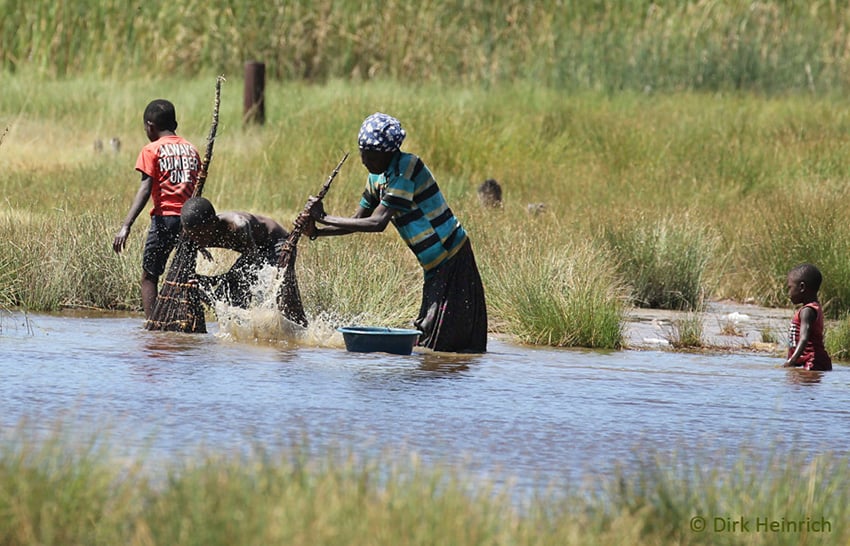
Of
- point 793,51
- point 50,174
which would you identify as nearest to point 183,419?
point 50,174

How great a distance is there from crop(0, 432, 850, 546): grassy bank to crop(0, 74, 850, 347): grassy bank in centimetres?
572

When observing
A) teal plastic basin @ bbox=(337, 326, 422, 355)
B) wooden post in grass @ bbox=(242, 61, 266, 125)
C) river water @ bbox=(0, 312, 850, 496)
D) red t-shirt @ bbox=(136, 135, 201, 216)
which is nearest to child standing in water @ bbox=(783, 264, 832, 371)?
river water @ bbox=(0, 312, 850, 496)

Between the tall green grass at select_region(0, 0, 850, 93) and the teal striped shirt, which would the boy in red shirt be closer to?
the teal striped shirt

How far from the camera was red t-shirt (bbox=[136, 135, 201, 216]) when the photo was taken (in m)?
10.9

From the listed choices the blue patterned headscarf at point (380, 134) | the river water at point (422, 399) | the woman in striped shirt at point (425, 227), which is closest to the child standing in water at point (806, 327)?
the river water at point (422, 399)

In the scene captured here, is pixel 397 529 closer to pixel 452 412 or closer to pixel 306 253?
pixel 452 412

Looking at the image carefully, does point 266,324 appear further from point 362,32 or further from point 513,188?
point 362,32

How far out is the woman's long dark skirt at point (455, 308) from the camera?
33.0ft

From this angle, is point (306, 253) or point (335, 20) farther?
point (335, 20)

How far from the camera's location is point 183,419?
7.64 m

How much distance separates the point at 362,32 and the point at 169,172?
1626 centimetres

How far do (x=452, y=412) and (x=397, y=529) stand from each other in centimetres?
Answer: 338

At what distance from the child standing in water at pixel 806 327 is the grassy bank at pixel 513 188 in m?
1.38

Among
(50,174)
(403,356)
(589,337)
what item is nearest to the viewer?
(403,356)
